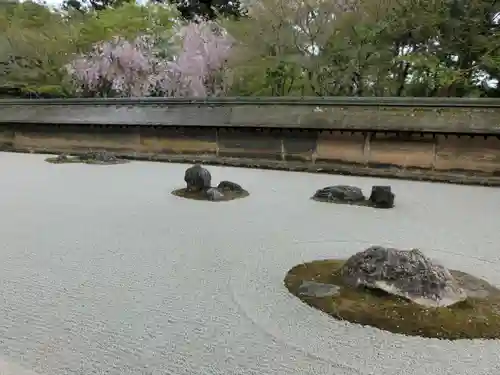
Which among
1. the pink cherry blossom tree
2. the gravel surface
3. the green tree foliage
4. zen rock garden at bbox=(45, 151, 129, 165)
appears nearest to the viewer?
the gravel surface

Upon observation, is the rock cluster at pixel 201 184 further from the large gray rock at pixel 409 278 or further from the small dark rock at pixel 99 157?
the small dark rock at pixel 99 157

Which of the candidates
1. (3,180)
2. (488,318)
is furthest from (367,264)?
(3,180)

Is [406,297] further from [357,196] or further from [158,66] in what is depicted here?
[158,66]

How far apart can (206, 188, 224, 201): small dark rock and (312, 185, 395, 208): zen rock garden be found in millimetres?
1270

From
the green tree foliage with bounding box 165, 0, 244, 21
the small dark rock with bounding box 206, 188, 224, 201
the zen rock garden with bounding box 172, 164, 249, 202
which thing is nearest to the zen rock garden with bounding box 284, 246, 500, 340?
the small dark rock with bounding box 206, 188, 224, 201

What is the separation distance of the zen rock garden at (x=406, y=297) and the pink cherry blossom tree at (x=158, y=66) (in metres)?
12.3

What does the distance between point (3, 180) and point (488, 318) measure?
7.11 m

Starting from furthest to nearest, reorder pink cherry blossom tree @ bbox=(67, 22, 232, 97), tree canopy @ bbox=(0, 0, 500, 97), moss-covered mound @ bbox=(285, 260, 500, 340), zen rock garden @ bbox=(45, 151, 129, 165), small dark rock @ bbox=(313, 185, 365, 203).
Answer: pink cherry blossom tree @ bbox=(67, 22, 232, 97) → tree canopy @ bbox=(0, 0, 500, 97) → zen rock garden @ bbox=(45, 151, 129, 165) → small dark rock @ bbox=(313, 185, 365, 203) → moss-covered mound @ bbox=(285, 260, 500, 340)

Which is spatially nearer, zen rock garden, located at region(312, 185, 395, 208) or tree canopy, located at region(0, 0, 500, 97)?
zen rock garden, located at region(312, 185, 395, 208)

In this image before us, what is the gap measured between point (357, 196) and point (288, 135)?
11.8 feet

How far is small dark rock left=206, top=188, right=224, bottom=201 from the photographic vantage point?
5.70 m

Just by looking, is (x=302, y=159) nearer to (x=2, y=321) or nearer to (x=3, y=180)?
(x=3, y=180)

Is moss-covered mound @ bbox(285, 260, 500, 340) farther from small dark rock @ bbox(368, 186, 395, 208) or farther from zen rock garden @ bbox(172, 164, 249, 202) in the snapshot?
zen rock garden @ bbox(172, 164, 249, 202)

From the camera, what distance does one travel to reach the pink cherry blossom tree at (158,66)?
558 inches
